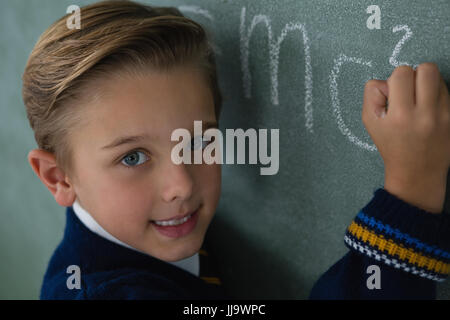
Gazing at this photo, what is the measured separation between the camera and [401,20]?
1.57ft

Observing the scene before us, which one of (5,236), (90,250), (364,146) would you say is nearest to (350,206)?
(364,146)

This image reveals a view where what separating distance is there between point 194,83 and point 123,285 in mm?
258

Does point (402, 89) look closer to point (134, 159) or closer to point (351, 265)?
point (351, 265)

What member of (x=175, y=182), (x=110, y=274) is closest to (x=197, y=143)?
(x=175, y=182)

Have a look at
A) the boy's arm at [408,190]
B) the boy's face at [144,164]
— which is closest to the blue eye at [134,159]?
the boy's face at [144,164]

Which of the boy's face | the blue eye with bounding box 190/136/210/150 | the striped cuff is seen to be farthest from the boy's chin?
the striped cuff

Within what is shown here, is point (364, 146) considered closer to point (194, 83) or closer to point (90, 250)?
point (194, 83)

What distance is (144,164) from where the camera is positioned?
58 cm

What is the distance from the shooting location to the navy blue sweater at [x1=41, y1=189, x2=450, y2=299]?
1.53 feet

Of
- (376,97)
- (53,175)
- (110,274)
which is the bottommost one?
(110,274)

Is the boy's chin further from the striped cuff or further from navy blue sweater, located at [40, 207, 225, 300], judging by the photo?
the striped cuff

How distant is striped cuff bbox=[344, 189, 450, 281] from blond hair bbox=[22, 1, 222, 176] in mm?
280

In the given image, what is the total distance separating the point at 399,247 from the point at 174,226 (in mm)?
286

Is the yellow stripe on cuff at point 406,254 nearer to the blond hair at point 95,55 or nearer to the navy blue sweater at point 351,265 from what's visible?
the navy blue sweater at point 351,265
